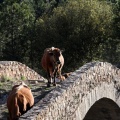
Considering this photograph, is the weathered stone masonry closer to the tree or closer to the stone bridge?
the stone bridge

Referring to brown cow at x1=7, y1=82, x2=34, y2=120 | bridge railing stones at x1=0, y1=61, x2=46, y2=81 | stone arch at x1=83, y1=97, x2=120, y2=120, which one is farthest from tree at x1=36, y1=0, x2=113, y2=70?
brown cow at x1=7, y1=82, x2=34, y2=120

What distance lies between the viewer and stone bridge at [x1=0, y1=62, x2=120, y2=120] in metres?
8.33

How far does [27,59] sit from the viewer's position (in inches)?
1453

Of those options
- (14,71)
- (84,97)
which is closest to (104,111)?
(84,97)

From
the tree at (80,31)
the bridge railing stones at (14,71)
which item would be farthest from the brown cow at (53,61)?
the tree at (80,31)

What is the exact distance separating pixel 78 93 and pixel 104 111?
4876mm

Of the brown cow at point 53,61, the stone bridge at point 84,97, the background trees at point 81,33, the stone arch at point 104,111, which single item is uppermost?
the background trees at point 81,33

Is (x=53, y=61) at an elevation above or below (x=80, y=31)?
below

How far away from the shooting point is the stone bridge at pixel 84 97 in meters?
8.33

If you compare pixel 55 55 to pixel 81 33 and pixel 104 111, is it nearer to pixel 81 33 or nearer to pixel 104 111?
pixel 104 111

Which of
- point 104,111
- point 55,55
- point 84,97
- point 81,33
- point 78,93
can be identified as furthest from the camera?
point 81,33

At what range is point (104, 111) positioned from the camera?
48.4ft

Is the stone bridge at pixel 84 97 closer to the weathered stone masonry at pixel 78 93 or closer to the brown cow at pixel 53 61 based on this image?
the weathered stone masonry at pixel 78 93

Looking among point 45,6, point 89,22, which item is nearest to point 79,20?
point 89,22
